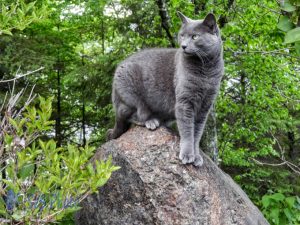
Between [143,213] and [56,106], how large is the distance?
8.89 meters

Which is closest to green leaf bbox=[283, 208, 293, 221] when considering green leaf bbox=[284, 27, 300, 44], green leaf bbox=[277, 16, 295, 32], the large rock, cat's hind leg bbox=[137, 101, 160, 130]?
the large rock

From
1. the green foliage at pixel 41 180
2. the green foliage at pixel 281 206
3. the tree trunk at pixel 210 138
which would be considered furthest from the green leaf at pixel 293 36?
A: the tree trunk at pixel 210 138

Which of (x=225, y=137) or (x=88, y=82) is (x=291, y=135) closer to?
(x=225, y=137)

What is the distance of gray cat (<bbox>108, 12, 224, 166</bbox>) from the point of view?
14.1 ft

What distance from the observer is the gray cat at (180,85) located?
14.1ft

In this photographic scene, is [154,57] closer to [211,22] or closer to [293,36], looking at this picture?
[211,22]

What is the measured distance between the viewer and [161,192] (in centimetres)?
419

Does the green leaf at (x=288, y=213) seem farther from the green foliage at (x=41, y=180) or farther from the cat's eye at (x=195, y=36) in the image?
the green foliage at (x=41, y=180)

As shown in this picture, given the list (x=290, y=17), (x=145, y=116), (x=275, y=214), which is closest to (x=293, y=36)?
(x=290, y=17)

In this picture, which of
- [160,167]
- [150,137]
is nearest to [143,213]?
[160,167]

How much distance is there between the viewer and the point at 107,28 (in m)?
11.2

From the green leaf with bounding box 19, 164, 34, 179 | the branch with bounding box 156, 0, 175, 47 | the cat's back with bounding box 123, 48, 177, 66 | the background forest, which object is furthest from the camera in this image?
the background forest

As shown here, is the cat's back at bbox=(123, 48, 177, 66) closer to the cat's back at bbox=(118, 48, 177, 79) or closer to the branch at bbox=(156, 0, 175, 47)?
the cat's back at bbox=(118, 48, 177, 79)

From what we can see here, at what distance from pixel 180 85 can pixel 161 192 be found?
1.06m
